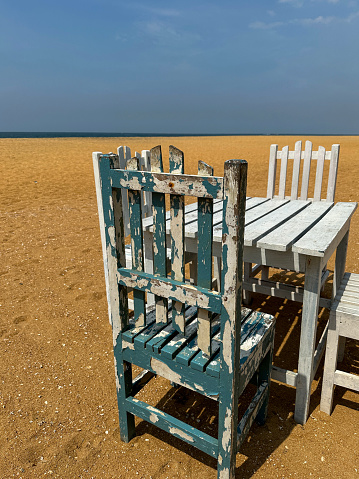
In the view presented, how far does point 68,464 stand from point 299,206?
8.35ft

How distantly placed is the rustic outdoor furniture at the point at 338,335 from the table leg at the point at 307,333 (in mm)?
145

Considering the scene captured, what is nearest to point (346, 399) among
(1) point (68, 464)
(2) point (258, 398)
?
(2) point (258, 398)

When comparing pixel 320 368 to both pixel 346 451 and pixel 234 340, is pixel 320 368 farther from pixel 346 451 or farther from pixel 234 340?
pixel 234 340

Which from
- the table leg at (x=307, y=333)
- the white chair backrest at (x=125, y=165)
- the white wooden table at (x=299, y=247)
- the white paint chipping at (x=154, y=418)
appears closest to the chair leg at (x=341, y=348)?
the white wooden table at (x=299, y=247)

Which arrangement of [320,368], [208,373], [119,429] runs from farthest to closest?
[320,368], [119,429], [208,373]

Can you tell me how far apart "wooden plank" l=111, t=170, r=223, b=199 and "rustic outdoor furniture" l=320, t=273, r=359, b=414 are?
51.8 inches

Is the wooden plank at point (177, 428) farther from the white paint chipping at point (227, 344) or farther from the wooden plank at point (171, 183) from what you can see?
the wooden plank at point (171, 183)

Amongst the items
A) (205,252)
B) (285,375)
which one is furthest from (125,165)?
(285,375)

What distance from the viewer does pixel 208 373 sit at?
62.4 inches

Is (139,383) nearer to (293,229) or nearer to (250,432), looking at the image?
(250,432)

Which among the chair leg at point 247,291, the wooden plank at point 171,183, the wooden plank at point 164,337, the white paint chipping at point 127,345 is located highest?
the wooden plank at point 171,183

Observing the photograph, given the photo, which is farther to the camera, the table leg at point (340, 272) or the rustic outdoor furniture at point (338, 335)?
the table leg at point (340, 272)

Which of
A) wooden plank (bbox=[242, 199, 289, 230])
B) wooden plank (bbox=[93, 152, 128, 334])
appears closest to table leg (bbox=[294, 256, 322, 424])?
wooden plank (bbox=[242, 199, 289, 230])

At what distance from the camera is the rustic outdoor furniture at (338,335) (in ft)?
Answer: 6.92
